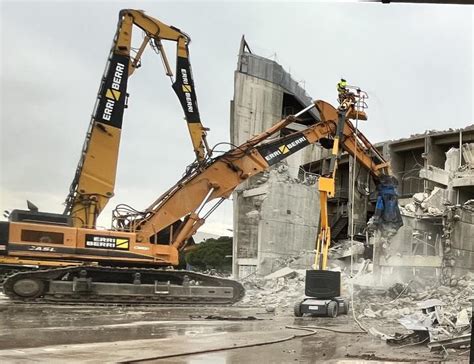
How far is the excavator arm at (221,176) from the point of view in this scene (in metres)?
15.0

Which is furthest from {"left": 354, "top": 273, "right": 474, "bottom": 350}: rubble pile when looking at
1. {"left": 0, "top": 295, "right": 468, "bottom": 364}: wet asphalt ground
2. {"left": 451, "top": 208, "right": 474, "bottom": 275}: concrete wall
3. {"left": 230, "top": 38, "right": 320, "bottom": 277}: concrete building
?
{"left": 230, "top": 38, "right": 320, "bottom": 277}: concrete building

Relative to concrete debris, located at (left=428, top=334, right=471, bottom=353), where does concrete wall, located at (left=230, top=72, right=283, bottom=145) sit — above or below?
above

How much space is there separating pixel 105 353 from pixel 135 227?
8.34 meters

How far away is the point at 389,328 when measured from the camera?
35.3 feet

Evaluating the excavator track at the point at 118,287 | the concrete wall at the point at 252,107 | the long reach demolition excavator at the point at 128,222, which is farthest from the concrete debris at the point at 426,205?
the excavator track at the point at 118,287

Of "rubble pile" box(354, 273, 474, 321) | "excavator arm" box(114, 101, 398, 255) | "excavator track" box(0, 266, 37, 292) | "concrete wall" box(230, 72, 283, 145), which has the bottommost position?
"rubble pile" box(354, 273, 474, 321)

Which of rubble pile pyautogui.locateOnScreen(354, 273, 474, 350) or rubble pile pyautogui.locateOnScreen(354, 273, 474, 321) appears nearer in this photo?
rubble pile pyautogui.locateOnScreen(354, 273, 474, 350)

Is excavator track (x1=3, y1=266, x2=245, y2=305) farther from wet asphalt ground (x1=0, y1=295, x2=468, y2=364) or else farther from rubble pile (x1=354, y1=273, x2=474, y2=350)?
rubble pile (x1=354, y1=273, x2=474, y2=350)

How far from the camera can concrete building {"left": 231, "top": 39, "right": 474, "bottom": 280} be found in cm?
2361

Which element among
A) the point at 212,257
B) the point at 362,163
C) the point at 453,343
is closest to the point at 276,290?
the point at 362,163

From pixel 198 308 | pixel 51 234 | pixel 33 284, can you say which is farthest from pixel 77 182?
pixel 198 308

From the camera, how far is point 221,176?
15.8 m

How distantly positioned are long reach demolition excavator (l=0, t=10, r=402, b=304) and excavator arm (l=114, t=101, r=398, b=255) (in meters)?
0.03

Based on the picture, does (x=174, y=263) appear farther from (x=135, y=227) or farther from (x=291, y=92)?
(x=291, y=92)
